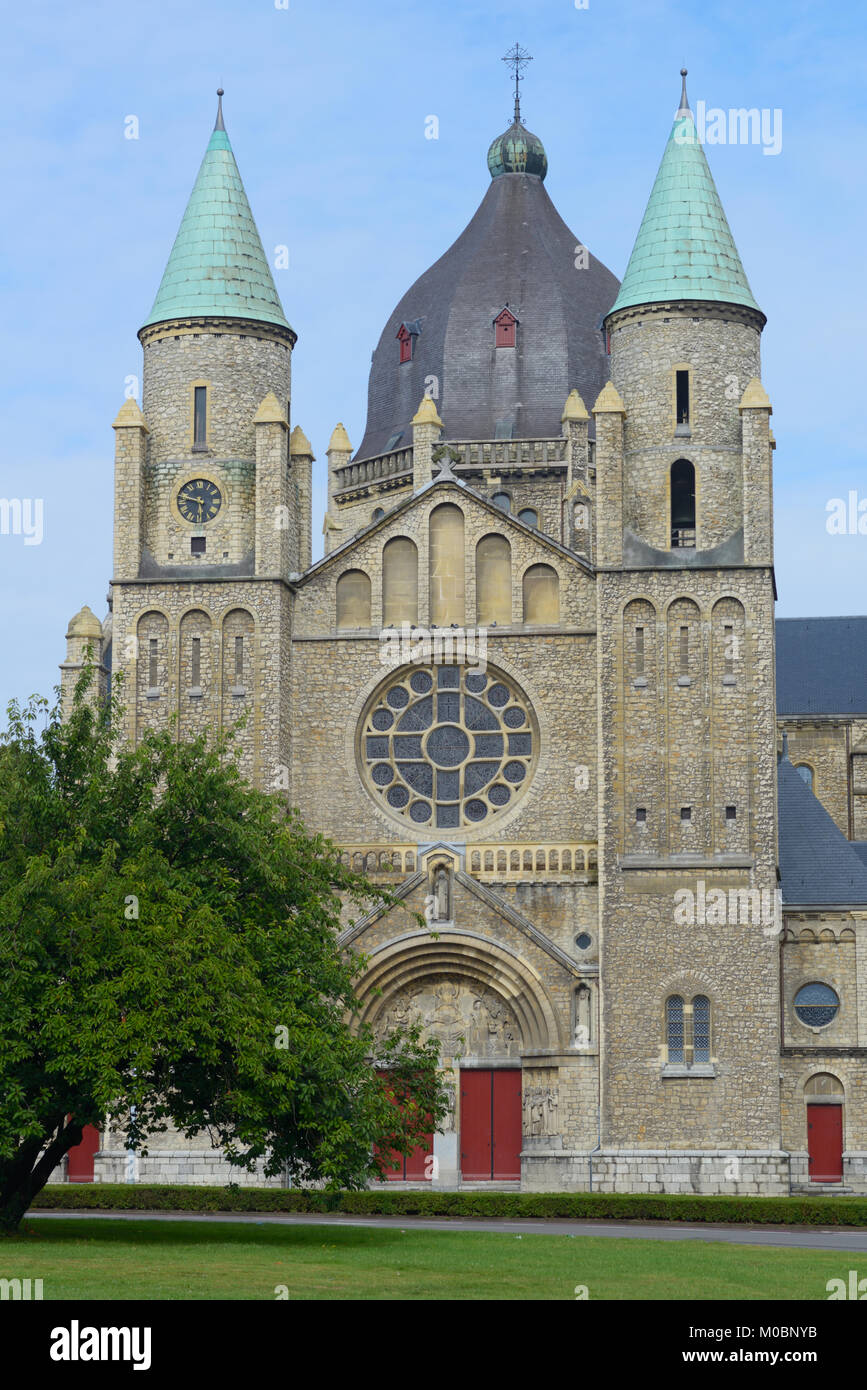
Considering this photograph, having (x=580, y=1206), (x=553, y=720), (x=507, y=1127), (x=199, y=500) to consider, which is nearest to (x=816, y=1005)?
(x=507, y=1127)

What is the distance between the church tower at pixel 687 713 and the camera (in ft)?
160

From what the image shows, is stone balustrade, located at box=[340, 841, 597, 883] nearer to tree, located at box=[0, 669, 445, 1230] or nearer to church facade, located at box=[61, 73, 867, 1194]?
church facade, located at box=[61, 73, 867, 1194]

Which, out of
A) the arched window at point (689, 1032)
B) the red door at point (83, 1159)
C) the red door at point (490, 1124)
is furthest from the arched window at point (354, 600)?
the red door at point (83, 1159)

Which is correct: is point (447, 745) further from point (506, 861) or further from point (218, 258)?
point (218, 258)

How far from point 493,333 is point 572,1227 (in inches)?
1267

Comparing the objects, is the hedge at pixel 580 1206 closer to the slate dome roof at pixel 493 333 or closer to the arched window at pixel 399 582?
the arched window at pixel 399 582

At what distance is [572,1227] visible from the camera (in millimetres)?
40344

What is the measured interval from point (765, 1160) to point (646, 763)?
Answer: 9.19m

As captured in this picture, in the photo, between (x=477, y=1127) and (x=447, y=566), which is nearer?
(x=477, y=1127)

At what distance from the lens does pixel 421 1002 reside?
5122cm

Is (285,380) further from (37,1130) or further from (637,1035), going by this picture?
(37,1130)

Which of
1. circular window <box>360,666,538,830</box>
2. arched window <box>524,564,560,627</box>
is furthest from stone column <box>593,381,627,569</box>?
circular window <box>360,666,538,830</box>

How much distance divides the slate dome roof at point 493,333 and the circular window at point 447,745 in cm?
1281

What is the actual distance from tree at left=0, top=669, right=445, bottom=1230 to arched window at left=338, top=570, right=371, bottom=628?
15.4 m
